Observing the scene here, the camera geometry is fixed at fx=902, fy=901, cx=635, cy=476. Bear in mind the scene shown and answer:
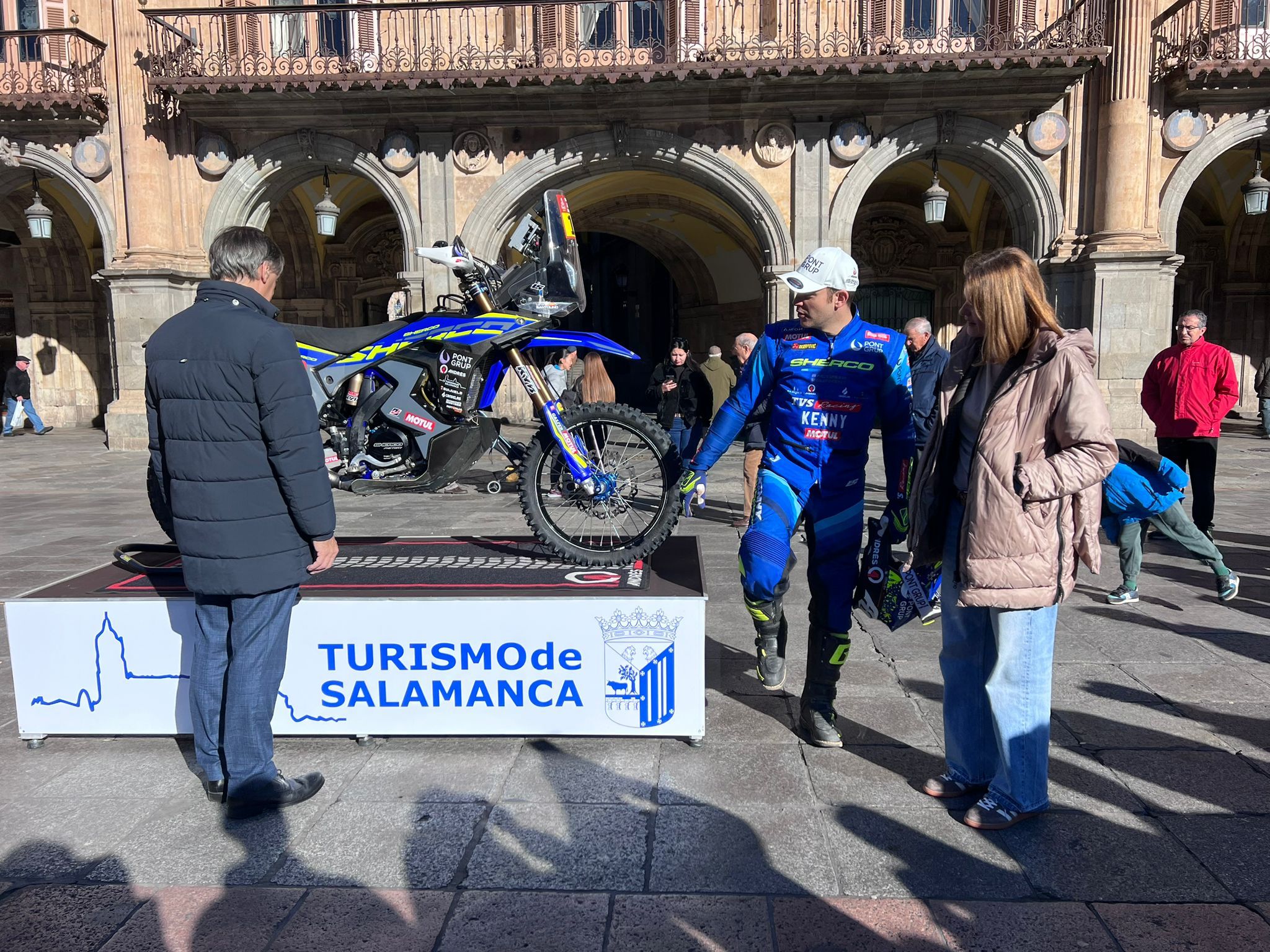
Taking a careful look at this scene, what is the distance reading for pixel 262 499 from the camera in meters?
2.63

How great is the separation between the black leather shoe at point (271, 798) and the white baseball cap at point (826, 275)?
227cm

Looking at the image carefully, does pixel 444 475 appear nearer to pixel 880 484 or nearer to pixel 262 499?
pixel 262 499

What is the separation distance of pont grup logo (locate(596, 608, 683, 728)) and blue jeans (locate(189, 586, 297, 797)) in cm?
104

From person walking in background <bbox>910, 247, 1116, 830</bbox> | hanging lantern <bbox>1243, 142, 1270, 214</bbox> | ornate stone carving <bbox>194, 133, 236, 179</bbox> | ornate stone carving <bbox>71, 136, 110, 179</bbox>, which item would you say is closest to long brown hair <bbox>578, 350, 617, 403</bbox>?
person walking in background <bbox>910, 247, 1116, 830</bbox>

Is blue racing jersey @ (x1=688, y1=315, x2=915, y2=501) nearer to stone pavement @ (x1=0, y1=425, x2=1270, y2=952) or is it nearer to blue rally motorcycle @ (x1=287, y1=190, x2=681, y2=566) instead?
stone pavement @ (x1=0, y1=425, x2=1270, y2=952)

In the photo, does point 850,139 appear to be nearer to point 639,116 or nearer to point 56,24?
point 639,116

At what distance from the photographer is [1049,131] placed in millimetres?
12805

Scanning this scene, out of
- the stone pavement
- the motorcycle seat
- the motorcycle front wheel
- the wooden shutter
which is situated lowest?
the stone pavement

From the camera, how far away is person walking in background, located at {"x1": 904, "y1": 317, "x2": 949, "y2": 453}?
5727 millimetres

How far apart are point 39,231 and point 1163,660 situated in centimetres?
1632

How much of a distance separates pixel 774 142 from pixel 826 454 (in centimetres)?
1117

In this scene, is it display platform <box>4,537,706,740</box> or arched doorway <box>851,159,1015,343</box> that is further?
arched doorway <box>851,159,1015,343</box>

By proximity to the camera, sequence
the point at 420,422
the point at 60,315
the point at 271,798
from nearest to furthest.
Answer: the point at 271,798 < the point at 420,422 < the point at 60,315

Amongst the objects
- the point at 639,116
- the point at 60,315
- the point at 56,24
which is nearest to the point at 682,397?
the point at 639,116
